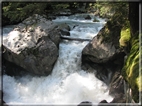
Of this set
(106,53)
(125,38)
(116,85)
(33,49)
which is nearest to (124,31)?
(125,38)

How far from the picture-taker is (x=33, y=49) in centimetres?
973

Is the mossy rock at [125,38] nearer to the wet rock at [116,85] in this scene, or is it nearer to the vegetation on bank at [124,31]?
the vegetation on bank at [124,31]

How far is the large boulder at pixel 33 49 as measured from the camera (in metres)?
9.69

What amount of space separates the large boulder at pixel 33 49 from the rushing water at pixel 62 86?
0.44 m

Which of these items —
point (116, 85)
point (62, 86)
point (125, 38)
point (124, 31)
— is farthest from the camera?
point (62, 86)

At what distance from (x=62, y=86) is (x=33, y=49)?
2102mm

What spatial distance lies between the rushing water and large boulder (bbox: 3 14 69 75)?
44 cm

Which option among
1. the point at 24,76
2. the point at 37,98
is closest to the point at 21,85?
the point at 24,76

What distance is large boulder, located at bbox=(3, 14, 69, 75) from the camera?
9.69 m

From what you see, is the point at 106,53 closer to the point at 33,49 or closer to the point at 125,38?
the point at 125,38

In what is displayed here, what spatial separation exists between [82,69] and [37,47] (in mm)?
2256

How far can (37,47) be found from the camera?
9.80 meters

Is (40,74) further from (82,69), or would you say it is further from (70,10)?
(70,10)

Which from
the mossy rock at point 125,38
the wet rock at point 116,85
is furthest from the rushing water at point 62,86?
the mossy rock at point 125,38
